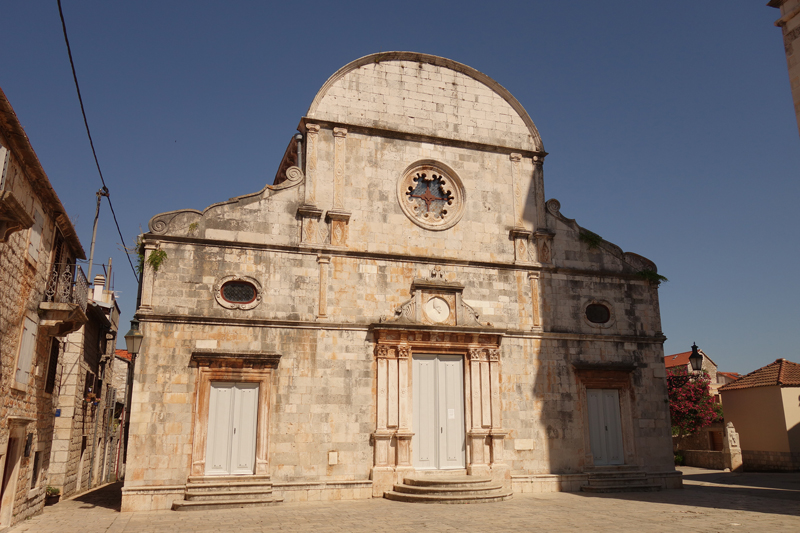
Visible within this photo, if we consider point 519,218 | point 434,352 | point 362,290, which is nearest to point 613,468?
point 434,352

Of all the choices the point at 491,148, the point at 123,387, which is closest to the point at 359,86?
the point at 491,148


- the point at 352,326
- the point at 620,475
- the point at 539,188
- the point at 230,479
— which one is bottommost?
the point at 620,475

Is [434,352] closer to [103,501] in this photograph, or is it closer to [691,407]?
[103,501]

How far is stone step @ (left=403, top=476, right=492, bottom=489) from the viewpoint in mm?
14125

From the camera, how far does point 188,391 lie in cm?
1382

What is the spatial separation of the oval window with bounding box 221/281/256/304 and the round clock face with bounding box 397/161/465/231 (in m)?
4.61

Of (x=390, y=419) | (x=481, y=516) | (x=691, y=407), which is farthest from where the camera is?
(x=691, y=407)

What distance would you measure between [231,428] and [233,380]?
109 cm

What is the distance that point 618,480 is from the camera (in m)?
16.2

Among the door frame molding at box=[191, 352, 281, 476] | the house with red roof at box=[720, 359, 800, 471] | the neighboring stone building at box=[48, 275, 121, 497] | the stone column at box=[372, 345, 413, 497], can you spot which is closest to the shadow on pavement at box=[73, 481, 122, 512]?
the neighboring stone building at box=[48, 275, 121, 497]

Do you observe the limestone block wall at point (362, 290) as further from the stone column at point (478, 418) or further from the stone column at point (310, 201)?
the stone column at point (478, 418)

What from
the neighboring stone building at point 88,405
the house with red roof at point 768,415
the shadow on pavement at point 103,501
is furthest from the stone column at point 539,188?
the house with red roof at point 768,415

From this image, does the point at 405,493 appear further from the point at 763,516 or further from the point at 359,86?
the point at 359,86

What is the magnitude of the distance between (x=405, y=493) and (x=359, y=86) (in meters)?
10.7
